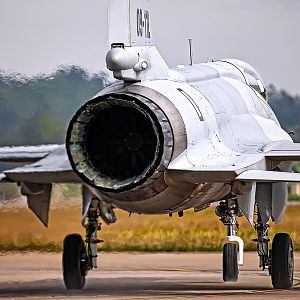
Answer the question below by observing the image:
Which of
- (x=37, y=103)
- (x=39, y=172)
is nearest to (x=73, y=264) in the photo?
(x=39, y=172)

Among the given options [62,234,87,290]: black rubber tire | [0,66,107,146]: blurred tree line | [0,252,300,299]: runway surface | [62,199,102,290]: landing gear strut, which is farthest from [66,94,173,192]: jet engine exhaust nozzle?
[0,66,107,146]: blurred tree line

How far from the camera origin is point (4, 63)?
2870cm

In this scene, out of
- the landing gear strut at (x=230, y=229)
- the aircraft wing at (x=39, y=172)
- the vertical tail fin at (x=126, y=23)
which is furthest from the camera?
the landing gear strut at (x=230, y=229)

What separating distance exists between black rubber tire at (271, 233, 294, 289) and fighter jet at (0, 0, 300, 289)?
0.01 meters

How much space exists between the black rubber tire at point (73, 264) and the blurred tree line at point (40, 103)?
4.42 meters

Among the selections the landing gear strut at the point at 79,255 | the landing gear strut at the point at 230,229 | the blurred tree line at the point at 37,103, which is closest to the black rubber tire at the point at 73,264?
the landing gear strut at the point at 79,255

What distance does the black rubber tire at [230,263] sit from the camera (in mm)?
24922

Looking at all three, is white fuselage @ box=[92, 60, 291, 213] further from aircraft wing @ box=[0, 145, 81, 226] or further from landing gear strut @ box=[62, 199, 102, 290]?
landing gear strut @ box=[62, 199, 102, 290]

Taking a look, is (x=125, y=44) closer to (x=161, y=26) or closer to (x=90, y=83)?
(x=90, y=83)

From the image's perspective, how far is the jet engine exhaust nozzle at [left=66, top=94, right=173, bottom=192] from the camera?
68.5ft

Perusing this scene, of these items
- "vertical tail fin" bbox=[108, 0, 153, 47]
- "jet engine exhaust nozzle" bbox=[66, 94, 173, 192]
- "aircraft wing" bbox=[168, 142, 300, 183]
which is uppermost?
"vertical tail fin" bbox=[108, 0, 153, 47]

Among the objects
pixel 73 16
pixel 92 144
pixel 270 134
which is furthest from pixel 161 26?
pixel 92 144

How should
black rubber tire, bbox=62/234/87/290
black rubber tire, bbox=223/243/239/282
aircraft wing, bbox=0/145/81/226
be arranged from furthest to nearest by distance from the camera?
1. black rubber tire, bbox=223/243/239/282
2. black rubber tire, bbox=62/234/87/290
3. aircraft wing, bbox=0/145/81/226

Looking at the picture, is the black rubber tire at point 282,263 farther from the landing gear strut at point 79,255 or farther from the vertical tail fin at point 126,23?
the vertical tail fin at point 126,23
